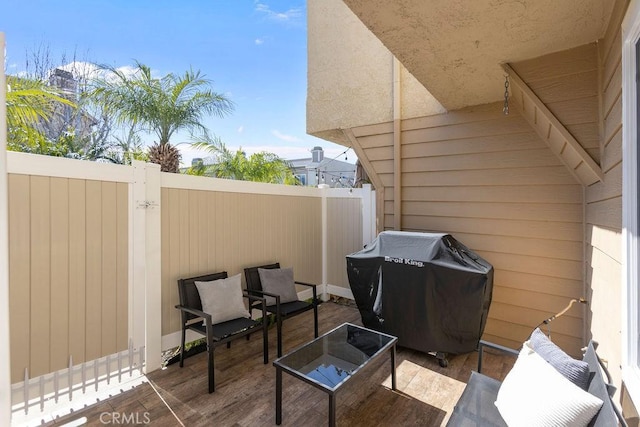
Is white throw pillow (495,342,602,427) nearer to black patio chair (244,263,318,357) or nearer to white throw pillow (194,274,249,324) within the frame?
black patio chair (244,263,318,357)

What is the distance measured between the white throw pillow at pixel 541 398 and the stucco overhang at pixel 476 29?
6.27ft

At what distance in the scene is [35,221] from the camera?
6.98 feet

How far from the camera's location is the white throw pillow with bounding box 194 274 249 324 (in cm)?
285

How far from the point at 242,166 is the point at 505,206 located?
4.65 meters

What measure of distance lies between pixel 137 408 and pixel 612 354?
3.13m

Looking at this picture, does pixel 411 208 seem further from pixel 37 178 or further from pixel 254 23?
pixel 254 23

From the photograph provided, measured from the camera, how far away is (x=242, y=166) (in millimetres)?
6023

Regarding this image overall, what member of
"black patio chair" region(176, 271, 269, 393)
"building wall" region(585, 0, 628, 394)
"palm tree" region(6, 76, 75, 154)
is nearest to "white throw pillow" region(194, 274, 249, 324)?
"black patio chair" region(176, 271, 269, 393)

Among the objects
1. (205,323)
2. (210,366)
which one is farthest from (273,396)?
(205,323)

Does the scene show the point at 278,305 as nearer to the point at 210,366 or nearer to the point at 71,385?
the point at 210,366

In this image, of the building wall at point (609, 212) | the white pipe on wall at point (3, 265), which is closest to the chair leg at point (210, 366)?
the white pipe on wall at point (3, 265)

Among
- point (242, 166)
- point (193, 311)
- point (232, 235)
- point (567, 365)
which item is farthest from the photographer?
point (242, 166)

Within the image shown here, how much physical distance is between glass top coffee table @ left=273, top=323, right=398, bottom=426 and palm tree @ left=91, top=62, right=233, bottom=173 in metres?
3.53

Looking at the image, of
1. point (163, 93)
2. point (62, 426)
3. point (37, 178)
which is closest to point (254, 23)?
point (163, 93)
